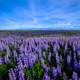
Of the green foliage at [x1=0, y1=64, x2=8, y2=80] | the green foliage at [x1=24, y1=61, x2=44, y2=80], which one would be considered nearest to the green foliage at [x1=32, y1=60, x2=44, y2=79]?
the green foliage at [x1=24, y1=61, x2=44, y2=80]

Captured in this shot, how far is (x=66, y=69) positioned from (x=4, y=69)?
1.51 m

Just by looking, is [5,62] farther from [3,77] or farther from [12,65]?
[3,77]

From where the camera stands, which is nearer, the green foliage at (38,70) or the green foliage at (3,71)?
the green foliage at (38,70)

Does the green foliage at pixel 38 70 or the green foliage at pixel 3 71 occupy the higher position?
the green foliage at pixel 38 70

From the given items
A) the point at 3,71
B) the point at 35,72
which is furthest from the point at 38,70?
the point at 3,71

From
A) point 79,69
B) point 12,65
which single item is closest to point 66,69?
point 79,69

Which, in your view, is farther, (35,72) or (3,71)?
(3,71)

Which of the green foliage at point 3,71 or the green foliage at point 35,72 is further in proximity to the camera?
the green foliage at point 3,71

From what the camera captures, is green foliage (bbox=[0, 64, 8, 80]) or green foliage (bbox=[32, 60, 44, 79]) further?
green foliage (bbox=[0, 64, 8, 80])

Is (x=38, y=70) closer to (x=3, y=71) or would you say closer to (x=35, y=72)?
(x=35, y=72)

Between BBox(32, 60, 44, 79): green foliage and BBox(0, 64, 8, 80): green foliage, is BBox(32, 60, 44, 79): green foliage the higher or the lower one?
the higher one

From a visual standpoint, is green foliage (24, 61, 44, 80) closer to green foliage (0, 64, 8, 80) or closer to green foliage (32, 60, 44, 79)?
green foliage (32, 60, 44, 79)

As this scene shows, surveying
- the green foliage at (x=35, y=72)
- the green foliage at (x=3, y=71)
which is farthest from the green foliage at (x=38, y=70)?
the green foliage at (x=3, y=71)

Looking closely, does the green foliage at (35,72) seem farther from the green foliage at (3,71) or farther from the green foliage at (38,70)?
the green foliage at (3,71)
